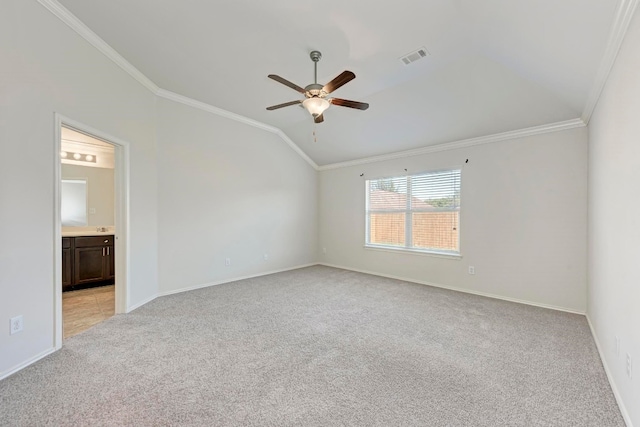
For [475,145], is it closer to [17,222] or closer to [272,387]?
[272,387]

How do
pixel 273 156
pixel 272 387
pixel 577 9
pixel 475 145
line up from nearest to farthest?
1. pixel 577 9
2. pixel 272 387
3. pixel 475 145
4. pixel 273 156

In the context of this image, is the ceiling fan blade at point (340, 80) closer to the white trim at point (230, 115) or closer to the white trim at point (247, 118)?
the white trim at point (247, 118)

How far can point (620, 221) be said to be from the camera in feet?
6.15

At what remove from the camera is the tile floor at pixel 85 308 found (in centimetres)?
307

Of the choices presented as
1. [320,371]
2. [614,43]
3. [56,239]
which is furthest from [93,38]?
[614,43]

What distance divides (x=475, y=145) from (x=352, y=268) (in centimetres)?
340

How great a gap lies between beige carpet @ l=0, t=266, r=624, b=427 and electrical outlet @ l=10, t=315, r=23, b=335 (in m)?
0.33

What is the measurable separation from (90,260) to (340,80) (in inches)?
195

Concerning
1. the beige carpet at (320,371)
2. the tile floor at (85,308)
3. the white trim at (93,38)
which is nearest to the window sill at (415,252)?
the beige carpet at (320,371)

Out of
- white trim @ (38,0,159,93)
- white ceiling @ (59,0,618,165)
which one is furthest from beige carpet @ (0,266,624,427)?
white trim @ (38,0,159,93)

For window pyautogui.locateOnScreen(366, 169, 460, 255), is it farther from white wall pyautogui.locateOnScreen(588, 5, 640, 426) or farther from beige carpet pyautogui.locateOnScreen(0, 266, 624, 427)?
white wall pyautogui.locateOnScreen(588, 5, 640, 426)

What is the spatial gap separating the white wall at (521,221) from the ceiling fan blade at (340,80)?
9.29ft

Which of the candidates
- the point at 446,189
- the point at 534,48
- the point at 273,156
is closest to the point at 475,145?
the point at 446,189

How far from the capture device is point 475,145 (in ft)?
14.0
